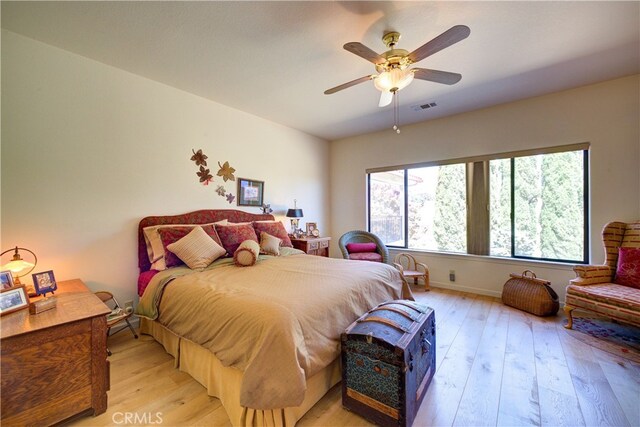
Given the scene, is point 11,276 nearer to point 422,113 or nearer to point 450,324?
point 450,324

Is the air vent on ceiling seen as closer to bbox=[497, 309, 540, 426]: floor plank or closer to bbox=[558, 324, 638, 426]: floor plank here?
bbox=[497, 309, 540, 426]: floor plank

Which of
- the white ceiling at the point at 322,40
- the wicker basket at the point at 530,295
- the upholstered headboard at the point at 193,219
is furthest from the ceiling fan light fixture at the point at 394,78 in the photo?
the wicker basket at the point at 530,295

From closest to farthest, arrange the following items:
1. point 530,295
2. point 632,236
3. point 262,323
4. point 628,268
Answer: point 262,323, point 628,268, point 632,236, point 530,295

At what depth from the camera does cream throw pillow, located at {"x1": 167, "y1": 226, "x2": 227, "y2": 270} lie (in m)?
2.45

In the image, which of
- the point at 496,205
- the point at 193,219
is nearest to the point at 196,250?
the point at 193,219

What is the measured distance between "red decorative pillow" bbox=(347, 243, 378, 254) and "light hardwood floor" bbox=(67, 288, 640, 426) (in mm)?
1818

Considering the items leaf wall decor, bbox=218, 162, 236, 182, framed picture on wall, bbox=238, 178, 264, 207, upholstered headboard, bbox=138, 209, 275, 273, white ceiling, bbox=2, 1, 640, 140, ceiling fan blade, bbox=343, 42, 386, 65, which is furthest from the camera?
framed picture on wall, bbox=238, 178, 264, 207

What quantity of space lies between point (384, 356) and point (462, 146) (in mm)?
3540

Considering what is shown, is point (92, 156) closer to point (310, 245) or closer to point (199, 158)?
point (199, 158)

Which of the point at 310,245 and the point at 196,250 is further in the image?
the point at 310,245

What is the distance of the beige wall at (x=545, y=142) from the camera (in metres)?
2.83

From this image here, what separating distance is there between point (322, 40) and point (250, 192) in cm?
231

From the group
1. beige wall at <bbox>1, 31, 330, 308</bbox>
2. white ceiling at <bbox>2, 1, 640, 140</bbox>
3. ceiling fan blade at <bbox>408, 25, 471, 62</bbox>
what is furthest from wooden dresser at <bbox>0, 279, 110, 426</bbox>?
ceiling fan blade at <bbox>408, 25, 471, 62</bbox>

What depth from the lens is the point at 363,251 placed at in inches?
164
